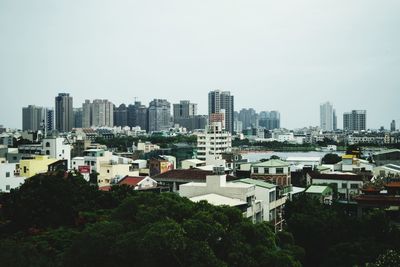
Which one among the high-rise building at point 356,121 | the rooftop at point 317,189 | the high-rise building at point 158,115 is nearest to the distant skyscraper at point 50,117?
the high-rise building at point 158,115

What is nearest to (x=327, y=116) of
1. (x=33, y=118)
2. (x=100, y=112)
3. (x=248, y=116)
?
(x=248, y=116)

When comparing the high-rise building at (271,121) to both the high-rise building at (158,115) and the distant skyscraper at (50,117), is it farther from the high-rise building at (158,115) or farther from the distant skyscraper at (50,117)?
the distant skyscraper at (50,117)

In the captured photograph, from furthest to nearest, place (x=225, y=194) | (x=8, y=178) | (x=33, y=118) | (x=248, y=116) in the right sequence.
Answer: (x=248, y=116), (x=33, y=118), (x=8, y=178), (x=225, y=194)

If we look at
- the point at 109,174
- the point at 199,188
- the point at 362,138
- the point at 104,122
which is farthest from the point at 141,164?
the point at 104,122

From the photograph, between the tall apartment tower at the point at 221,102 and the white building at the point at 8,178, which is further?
the tall apartment tower at the point at 221,102

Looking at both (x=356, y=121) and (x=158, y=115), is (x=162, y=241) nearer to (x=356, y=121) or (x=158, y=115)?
(x=158, y=115)

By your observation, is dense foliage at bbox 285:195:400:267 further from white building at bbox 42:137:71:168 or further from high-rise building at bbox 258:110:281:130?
high-rise building at bbox 258:110:281:130

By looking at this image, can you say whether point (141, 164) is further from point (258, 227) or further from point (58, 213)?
point (258, 227)
